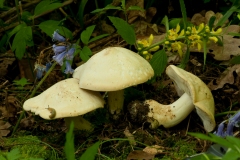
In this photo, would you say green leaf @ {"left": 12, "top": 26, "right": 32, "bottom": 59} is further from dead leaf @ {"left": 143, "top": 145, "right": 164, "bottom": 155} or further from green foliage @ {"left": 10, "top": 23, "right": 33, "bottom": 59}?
dead leaf @ {"left": 143, "top": 145, "right": 164, "bottom": 155}

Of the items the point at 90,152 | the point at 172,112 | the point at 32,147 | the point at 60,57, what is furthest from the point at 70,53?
the point at 90,152

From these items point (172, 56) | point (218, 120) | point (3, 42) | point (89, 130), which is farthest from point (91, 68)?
point (3, 42)

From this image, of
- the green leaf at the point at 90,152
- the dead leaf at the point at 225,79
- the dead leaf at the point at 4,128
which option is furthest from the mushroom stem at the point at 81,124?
the green leaf at the point at 90,152

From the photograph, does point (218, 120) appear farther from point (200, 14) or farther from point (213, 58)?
point (200, 14)

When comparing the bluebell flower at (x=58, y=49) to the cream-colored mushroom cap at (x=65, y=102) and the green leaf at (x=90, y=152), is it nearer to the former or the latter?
the cream-colored mushroom cap at (x=65, y=102)

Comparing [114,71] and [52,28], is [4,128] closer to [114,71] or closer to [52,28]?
[52,28]

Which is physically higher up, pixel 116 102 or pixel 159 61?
pixel 159 61
